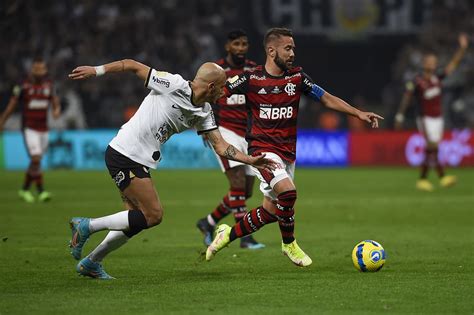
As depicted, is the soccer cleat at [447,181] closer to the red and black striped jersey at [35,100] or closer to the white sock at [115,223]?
the red and black striped jersey at [35,100]

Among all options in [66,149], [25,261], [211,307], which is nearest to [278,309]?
[211,307]

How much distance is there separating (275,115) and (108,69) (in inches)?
80.5

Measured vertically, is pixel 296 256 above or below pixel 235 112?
below

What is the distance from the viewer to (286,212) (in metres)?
10.0

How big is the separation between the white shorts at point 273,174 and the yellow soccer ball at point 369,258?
1018 mm

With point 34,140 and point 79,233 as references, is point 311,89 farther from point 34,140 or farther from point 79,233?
point 34,140

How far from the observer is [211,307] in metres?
7.80

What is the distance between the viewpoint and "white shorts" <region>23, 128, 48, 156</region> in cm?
1980

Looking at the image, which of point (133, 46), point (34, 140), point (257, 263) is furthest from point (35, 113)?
point (133, 46)

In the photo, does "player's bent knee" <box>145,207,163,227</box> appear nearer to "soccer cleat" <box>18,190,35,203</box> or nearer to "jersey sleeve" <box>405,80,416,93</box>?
"soccer cleat" <box>18,190,35,203</box>

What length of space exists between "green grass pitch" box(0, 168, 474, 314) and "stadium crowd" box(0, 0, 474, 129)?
34.4 ft

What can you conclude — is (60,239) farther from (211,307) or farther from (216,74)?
(211,307)

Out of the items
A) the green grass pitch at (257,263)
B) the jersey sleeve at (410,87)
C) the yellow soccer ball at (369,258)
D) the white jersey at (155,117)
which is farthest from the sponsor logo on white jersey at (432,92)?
the white jersey at (155,117)

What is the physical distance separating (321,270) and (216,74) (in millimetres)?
2273
